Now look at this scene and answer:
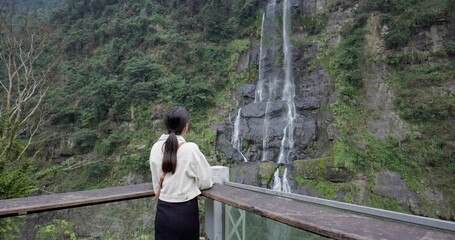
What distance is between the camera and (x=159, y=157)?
5.59 ft

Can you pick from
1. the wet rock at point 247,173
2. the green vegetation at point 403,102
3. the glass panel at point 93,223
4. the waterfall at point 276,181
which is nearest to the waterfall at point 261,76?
the green vegetation at point 403,102

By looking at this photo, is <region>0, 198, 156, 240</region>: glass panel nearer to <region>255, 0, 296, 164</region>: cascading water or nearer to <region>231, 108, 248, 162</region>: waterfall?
<region>255, 0, 296, 164</region>: cascading water

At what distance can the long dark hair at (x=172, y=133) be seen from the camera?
63.9 inches

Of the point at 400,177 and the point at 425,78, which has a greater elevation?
the point at 425,78

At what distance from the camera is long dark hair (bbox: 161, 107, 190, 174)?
5.32 ft

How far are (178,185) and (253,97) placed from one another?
38.4 ft

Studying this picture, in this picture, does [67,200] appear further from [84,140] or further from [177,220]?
[84,140]

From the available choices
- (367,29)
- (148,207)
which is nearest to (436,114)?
(367,29)

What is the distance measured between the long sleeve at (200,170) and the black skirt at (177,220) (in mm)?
111

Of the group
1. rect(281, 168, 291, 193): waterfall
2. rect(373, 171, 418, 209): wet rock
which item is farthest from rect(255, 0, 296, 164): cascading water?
rect(373, 171, 418, 209): wet rock

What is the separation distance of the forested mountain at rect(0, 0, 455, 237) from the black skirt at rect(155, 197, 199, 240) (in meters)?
4.35

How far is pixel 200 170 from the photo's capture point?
1674mm

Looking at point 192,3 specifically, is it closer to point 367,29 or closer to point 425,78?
point 367,29

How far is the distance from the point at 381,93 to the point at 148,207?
11.0 meters
